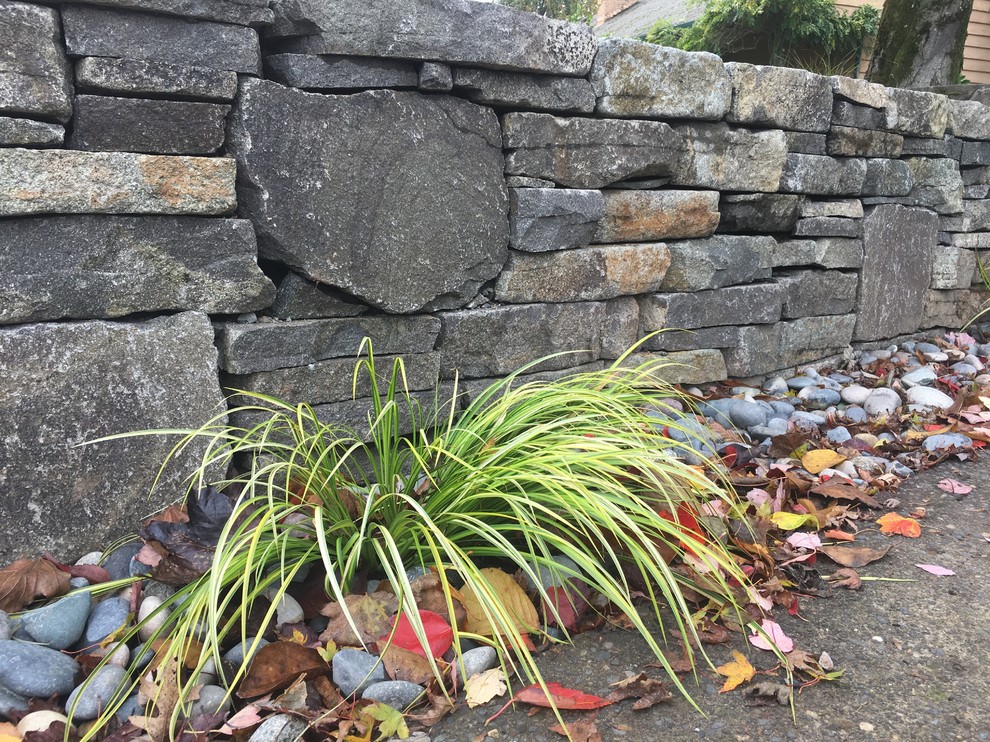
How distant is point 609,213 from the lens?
2.90 m

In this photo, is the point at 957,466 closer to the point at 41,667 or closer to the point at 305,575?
the point at 305,575

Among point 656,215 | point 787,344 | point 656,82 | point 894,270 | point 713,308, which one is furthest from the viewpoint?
point 894,270

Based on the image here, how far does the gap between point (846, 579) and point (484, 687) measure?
3.53ft

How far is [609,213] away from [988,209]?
2.81m

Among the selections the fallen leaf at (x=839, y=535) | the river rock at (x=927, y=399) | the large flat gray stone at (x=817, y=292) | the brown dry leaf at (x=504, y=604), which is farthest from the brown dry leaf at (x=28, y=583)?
the river rock at (x=927, y=399)

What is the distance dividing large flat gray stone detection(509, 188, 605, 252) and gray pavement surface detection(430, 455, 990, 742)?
1.35 m

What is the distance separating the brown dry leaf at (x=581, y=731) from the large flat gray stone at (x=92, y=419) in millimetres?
1241

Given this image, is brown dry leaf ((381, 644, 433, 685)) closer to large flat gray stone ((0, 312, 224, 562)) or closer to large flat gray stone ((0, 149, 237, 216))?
large flat gray stone ((0, 312, 224, 562))

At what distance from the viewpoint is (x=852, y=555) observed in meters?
2.17

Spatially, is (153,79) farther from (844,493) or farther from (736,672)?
(844,493)

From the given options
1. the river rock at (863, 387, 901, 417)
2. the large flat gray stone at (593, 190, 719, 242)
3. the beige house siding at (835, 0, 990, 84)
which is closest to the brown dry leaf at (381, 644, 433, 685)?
the large flat gray stone at (593, 190, 719, 242)

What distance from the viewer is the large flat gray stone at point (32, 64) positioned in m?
1.75

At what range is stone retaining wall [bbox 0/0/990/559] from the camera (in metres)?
1.88

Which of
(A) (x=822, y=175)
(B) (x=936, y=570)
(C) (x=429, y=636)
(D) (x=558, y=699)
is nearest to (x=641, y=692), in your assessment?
(D) (x=558, y=699)
